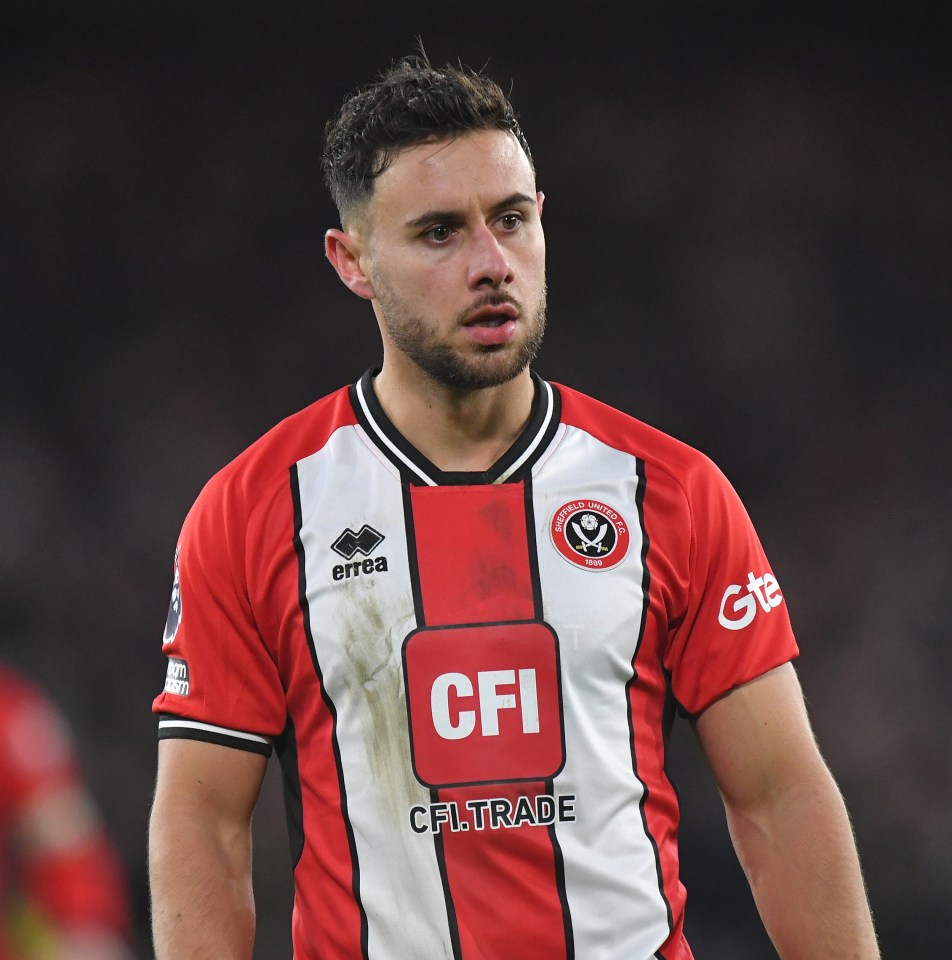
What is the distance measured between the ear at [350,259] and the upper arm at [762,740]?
84cm

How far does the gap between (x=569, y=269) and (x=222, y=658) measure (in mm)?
3912

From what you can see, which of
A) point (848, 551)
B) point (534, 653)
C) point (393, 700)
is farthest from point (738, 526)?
point (848, 551)

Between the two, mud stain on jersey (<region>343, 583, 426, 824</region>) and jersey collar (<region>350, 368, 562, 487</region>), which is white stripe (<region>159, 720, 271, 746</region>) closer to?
mud stain on jersey (<region>343, 583, 426, 824</region>)

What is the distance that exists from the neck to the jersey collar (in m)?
0.01

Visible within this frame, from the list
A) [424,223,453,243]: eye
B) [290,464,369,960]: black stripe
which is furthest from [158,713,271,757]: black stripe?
[424,223,453,243]: eye

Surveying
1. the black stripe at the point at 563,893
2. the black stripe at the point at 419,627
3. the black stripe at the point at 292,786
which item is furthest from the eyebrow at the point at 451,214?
the black stripe at the point at 563,893

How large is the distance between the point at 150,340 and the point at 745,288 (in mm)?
2329

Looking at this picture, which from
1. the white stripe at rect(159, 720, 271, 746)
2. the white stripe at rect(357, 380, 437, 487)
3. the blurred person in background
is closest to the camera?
the white stripe at rect(159, 720, 271, 746)

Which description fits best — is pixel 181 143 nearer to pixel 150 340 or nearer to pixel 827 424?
pixel 150 340

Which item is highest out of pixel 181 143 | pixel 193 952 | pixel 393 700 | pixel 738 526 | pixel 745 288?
pixel 181 143

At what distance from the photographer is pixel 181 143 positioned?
18.9ft

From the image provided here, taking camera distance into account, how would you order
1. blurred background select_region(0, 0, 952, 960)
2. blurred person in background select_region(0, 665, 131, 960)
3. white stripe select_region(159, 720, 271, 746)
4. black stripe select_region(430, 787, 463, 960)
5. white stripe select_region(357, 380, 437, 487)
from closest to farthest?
black stripe select_region(430, 787, 463, 960) → white stripe select_region(159, 720, 271, 746) → white stripe select_region(357, 380, 437, 487) → blurred person in background select_region(0, 665, 131, 960) → blurred background select_region(0, 0, 952, 960)

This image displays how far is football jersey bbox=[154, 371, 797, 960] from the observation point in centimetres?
208

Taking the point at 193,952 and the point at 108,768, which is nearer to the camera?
the point at 193,952
